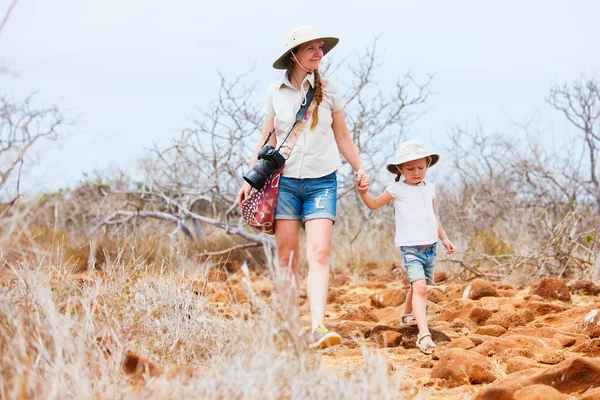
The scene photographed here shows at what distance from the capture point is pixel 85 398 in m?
2.27

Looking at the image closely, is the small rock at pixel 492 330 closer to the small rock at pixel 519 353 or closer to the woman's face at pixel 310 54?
the small rock at pixel 519 353

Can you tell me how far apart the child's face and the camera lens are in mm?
949

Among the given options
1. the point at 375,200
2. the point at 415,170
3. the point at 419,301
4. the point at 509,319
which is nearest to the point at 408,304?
the point at 419,301

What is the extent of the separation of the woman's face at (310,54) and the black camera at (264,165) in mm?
546

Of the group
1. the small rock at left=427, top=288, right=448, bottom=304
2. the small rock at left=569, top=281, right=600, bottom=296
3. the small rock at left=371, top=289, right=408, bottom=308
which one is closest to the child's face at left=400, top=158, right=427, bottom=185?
the small rock at left=371, top=289, right=408, bottom=308

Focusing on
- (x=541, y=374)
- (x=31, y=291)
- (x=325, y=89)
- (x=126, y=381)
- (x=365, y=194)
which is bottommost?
(x=541, y=374)

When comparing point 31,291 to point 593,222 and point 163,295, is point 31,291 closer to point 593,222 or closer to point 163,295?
point 163,295

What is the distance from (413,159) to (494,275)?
318 centimetres

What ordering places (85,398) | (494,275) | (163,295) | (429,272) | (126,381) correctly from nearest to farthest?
(85,398)
(126,381)
(163,295)
(429,272)
(494,275)

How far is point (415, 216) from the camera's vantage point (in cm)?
495

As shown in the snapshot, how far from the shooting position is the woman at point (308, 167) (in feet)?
15.1

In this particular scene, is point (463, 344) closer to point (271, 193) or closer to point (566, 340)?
point (566, 340)

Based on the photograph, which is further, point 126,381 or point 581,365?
point 581,365

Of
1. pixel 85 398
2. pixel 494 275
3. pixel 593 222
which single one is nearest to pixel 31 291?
pixel 85 398
